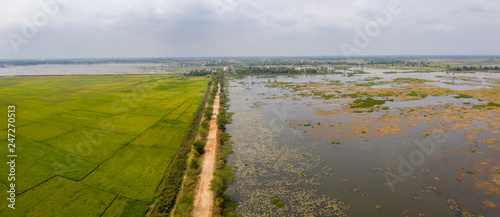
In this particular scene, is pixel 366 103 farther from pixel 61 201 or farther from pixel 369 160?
pixel 61 201

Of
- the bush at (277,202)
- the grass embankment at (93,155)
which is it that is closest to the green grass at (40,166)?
the grass embankment at (93,155)

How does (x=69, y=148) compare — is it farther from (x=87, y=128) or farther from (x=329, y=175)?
(x=329, y=175)

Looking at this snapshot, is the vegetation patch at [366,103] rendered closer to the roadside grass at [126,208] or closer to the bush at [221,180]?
the bush at [221,180]

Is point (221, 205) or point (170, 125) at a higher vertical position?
point (170, 125)

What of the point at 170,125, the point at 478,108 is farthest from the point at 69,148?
the point at 478,108


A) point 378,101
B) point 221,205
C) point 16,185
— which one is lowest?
point 221,205

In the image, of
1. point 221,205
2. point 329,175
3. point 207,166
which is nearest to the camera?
point 221,205

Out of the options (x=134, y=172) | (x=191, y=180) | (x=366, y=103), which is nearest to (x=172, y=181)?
(x=191, y=180)
